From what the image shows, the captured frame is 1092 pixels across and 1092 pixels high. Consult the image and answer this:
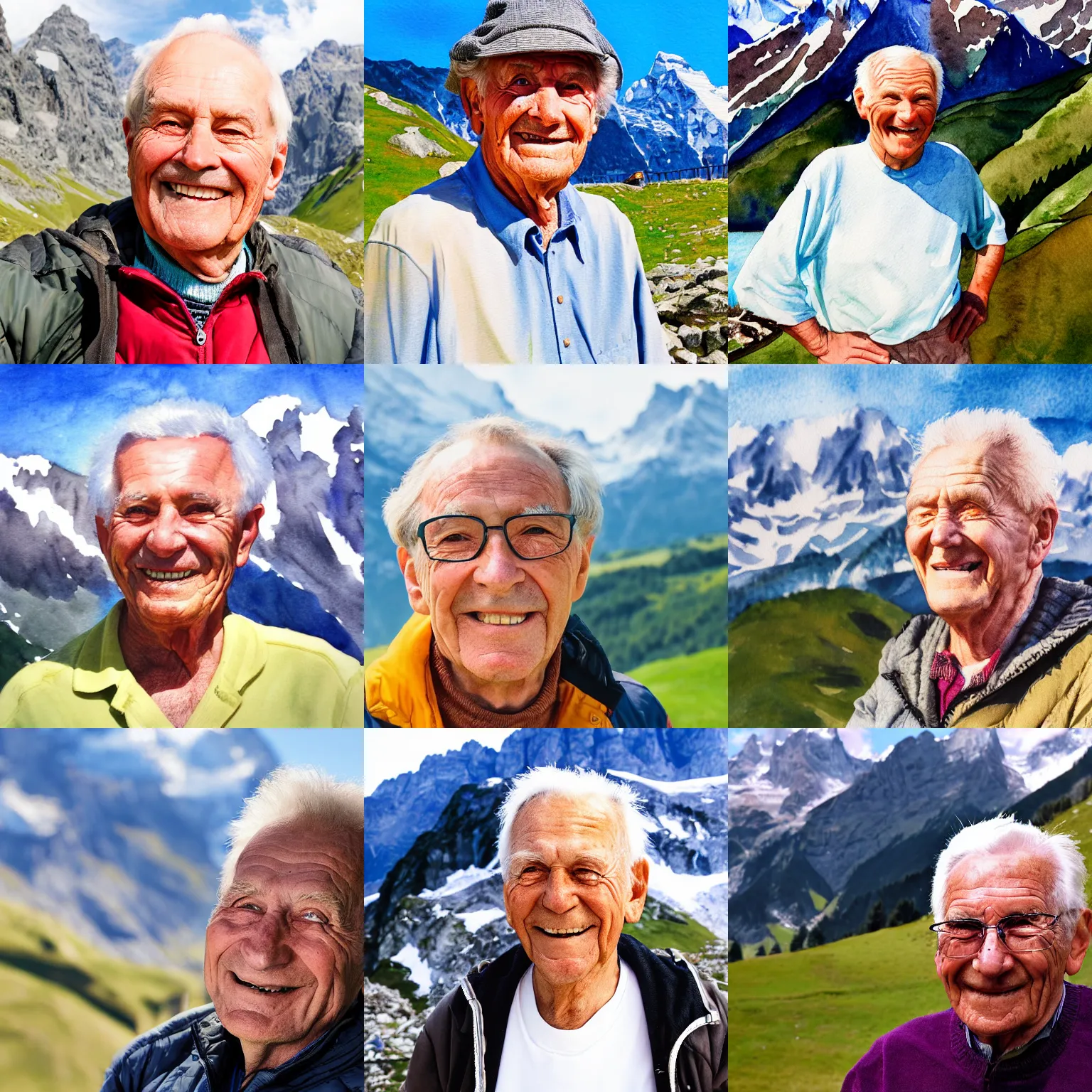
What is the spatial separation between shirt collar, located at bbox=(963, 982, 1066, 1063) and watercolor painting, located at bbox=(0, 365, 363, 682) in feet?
6.50

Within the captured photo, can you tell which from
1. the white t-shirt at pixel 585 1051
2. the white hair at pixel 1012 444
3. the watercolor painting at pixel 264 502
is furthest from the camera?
the white hair at pixel 1012 444

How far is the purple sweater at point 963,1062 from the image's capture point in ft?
9.82

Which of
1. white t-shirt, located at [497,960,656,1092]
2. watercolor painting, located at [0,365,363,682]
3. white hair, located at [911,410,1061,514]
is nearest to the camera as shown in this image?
white t-shirt, located at [497,960,656,1092]

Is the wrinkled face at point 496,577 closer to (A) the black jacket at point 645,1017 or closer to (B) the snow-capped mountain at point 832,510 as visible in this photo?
(B) the snow-capped mountain at point 832,510

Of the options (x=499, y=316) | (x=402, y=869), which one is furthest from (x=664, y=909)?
(x=499, y=316)

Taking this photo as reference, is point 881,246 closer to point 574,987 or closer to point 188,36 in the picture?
point 188,36

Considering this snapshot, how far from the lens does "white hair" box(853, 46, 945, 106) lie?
10.6ft

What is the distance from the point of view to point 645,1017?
10.1 ft

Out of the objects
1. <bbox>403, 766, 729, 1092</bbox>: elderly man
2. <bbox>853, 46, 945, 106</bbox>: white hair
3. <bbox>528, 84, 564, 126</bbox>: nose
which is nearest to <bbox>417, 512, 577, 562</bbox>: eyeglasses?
<bbox>403, 766, 729, 1092</bbox>: elderly man

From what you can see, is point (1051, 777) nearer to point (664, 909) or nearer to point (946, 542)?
point (946, 542)

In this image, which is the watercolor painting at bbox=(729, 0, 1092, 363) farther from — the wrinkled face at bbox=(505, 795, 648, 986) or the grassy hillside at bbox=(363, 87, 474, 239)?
the wrinkled face at bbox=(505, 795, 648, 986)

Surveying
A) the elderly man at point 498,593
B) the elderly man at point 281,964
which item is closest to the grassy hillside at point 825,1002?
the elderly man at point 498,593

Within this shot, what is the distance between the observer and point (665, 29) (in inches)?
127

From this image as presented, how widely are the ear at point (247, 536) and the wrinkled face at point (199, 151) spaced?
2.40 ft
